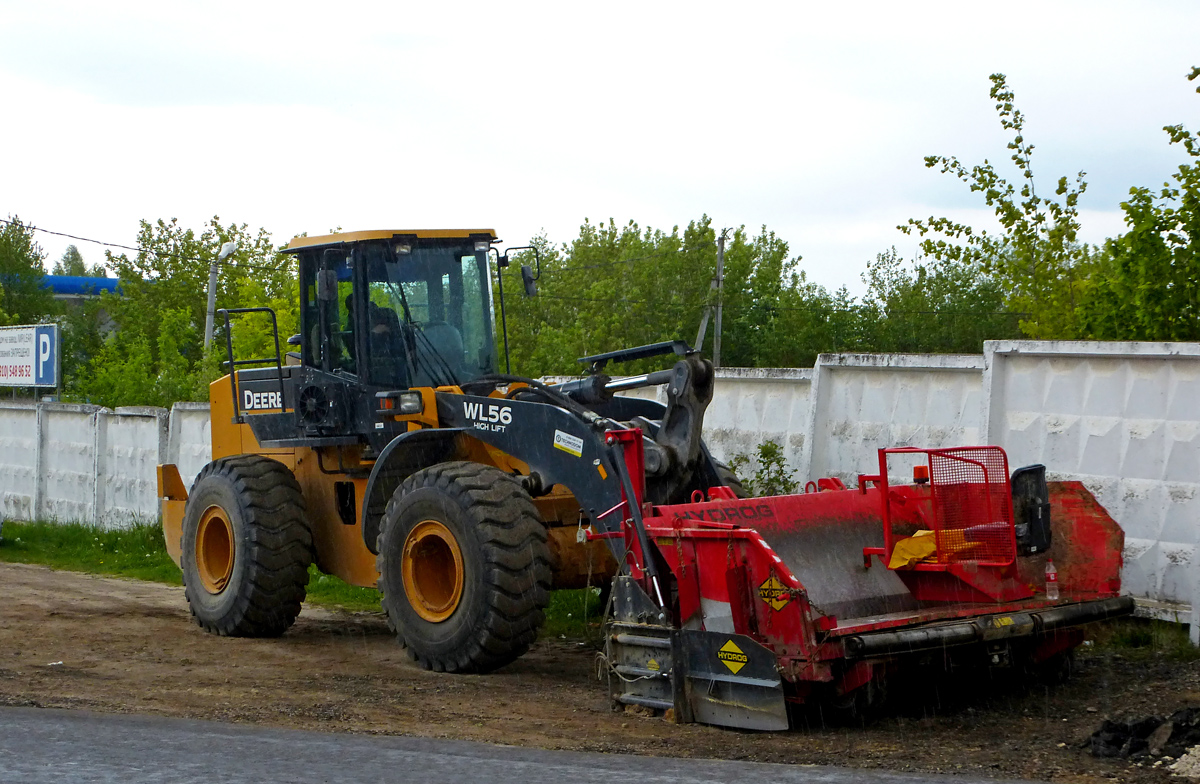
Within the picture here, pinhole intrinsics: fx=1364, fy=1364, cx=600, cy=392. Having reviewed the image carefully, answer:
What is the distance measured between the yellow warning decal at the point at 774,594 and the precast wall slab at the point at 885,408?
3734mm

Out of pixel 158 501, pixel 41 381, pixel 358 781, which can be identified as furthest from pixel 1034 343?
pixel 41 381

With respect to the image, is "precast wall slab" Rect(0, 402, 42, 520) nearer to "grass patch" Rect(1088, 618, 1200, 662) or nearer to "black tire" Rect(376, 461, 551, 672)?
"black tire" Rect(376, 461, 551, 672)

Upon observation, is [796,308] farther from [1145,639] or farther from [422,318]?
[1145,639]

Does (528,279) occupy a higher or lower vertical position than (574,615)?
higher

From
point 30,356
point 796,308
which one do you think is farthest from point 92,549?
point 796,308

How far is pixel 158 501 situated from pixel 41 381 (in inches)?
304

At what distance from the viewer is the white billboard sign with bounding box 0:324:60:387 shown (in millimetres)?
24141

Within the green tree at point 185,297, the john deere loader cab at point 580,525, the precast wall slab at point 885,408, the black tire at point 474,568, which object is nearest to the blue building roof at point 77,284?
the green tree at point 185,297

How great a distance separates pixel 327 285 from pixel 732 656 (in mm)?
4535

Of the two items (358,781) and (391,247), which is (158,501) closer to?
(391,247)

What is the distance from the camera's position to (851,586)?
813 centimetres

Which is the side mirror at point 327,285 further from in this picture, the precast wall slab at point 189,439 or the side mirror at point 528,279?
the precast wall slab at point 189,439

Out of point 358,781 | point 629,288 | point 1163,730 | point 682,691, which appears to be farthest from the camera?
point 629,288

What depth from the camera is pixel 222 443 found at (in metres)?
12.4
